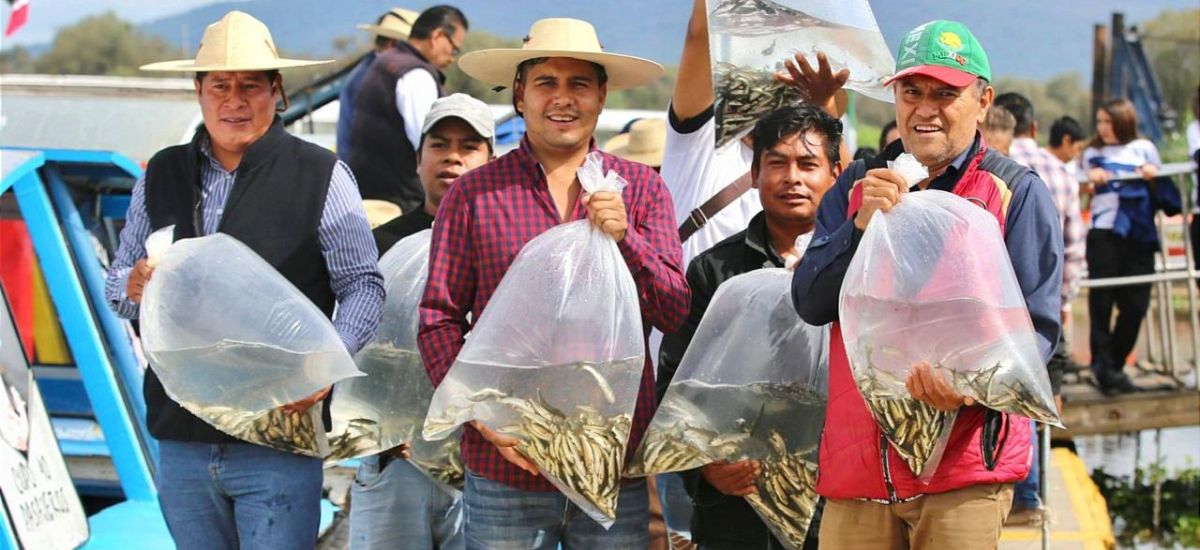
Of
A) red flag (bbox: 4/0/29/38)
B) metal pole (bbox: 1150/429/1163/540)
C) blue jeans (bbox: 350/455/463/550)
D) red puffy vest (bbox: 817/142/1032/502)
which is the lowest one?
metal pole (bbox: 1150/429/1163/540)

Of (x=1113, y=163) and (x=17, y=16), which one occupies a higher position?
(x=17, y=16)

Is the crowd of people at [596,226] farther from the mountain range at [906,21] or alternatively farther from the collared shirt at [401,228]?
the mountain range at [906,21]

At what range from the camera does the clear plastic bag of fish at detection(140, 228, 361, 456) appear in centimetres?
337

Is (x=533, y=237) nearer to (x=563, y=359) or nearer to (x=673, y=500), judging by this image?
(x=563, y=359)

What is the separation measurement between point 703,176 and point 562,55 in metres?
1.00

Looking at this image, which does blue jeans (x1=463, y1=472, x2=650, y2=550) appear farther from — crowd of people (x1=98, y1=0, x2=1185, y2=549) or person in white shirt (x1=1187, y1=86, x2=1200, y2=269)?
person in white shirt (x1=1187, y1=86, x2=1200, y2=269)

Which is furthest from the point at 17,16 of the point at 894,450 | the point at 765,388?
the point at 894,450

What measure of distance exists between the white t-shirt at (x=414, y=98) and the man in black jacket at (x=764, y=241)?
2.51 metres

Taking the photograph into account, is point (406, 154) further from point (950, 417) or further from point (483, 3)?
point (950, 417)

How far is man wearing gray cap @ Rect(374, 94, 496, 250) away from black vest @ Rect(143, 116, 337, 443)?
711 millimetres

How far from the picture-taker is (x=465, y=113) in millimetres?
4324

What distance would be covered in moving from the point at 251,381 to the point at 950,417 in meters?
1.56

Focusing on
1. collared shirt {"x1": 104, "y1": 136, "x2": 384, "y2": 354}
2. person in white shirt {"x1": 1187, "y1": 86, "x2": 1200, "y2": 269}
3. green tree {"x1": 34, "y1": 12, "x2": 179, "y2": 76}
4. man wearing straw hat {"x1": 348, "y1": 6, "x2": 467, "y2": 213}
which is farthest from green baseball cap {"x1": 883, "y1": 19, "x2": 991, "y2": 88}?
green tree {"x1": 34, "y1": 12, "x2": 179, "y2": 76}

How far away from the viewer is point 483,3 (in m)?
5.86
